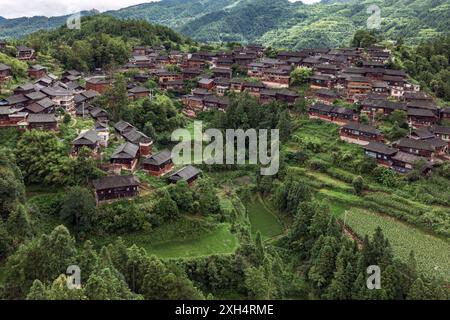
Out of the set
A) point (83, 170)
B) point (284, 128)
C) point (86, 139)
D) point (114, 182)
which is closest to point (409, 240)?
point (284, 128)

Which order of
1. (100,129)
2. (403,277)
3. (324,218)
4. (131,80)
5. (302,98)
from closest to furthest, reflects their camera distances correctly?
(403,277), (324,218), (100,129), (302,98), (131,80)

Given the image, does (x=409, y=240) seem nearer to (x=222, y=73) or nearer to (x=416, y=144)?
(x=416, y=144)

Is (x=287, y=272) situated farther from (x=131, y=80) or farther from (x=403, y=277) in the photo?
(x=131, y=80)

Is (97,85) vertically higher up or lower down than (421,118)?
higher up

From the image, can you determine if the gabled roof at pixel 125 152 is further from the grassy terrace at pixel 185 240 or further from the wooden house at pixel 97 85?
the wooden house at pixel 97 85

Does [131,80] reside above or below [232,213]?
above

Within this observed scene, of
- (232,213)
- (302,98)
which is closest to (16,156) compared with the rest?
(232,213)
